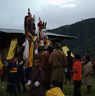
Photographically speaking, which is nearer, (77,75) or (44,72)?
(44,72)

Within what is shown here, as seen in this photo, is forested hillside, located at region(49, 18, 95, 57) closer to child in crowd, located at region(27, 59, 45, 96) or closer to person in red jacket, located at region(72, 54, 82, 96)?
person in red jacket, located at region(72, 54, 82, 96)

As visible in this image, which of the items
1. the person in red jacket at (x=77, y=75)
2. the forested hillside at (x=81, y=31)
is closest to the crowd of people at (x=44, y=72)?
the person in red jacket at (x=77, y=75)

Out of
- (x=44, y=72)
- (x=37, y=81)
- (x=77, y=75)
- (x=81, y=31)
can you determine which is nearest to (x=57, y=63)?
(x=44, y=72)

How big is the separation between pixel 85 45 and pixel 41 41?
29046 millimetres

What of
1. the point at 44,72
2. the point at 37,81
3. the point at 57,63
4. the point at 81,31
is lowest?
the point at 37,81

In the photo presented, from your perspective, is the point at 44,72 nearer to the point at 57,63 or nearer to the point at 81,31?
the point at 57,63

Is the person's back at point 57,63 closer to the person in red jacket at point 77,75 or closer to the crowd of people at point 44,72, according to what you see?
the crowd of people at point 44,72

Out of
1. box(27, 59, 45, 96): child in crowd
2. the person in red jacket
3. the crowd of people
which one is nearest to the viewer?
box(27, 59, 45, 96): child in crowd

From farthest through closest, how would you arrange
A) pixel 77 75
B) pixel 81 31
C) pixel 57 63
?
1. pixel 81 31
2. pixel 77 75
3. pixel 57 63

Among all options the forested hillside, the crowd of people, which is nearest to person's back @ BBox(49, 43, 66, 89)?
the crowd of people

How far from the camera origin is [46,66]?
61.7 ft

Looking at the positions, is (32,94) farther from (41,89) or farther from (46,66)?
(46,66)

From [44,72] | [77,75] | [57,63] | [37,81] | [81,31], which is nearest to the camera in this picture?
[37,81]

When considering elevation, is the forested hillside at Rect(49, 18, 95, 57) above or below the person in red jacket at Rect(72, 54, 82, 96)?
above
